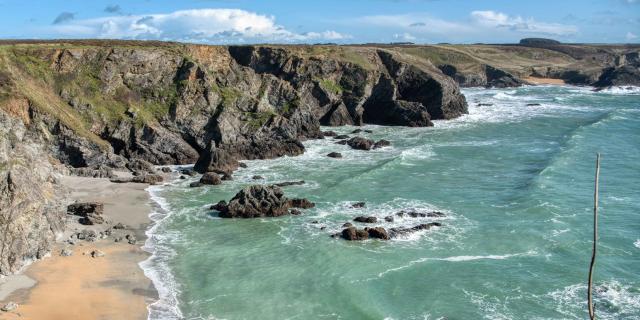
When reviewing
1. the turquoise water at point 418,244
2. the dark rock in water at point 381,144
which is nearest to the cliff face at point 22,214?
the turquoise water at point 418,244

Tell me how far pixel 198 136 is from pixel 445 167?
97.2 ft

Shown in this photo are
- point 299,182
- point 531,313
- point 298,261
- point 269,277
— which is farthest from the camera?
point 299,182

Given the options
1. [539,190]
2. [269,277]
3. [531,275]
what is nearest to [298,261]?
[269,277]

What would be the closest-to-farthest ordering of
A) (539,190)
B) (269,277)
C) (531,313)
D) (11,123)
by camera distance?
(531,313), (269,277), (11,123), (539,190)

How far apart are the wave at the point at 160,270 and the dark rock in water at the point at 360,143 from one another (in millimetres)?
32674

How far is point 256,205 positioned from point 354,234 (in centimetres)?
1002

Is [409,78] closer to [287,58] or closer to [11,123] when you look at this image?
[287,58]

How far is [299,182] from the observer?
2277 inches

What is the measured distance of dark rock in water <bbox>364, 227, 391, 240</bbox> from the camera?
4134 centimetres

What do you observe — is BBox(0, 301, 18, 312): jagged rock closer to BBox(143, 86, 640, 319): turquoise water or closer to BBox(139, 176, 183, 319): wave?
BBox(139, 176, 183, 319): wave

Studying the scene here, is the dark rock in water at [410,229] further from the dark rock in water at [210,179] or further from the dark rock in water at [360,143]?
the dark rock in water at [360,143]

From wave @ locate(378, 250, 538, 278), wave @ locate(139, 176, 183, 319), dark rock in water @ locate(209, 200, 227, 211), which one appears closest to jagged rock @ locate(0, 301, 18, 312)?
wave @ locate(139, 176, 183, 319)

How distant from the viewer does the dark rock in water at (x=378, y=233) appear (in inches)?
1628

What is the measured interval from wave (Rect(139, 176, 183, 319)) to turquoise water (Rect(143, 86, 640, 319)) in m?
0.13
